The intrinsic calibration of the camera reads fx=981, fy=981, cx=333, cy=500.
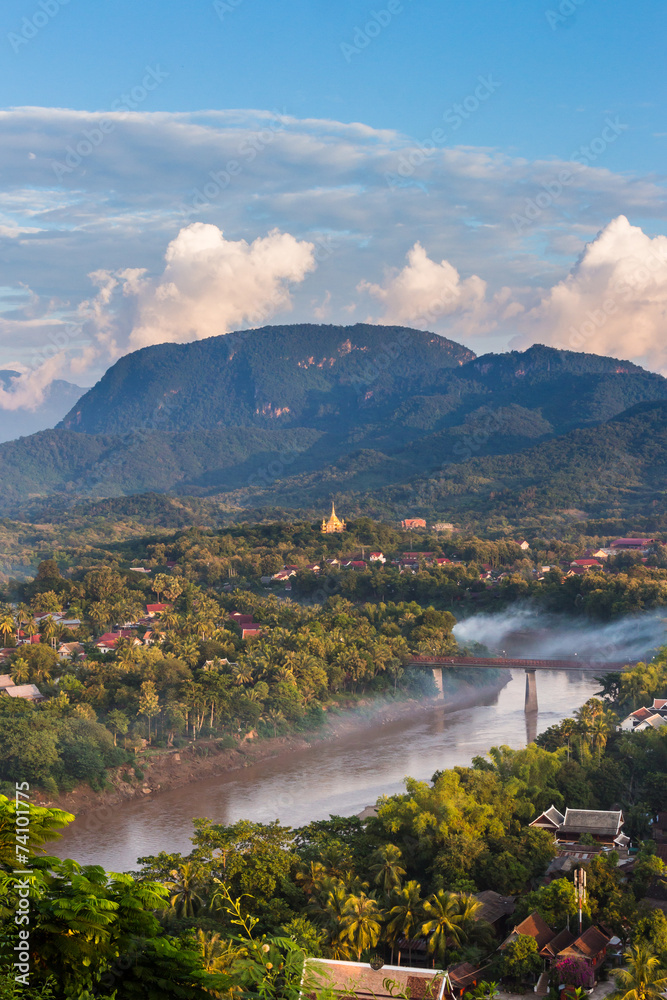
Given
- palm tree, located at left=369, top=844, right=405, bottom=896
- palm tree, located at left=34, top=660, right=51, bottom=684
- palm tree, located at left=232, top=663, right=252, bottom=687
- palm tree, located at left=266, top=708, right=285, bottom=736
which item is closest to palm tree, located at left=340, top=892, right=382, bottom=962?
palm tree, located at left=369, top=844, right=405, bottom=896

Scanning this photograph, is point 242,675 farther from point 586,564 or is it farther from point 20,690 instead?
point 586,564

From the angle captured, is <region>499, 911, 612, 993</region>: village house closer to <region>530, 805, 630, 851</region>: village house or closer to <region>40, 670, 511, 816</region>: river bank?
<region>530, 805, 630, 851</region>: village house

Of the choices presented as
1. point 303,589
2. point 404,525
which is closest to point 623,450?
point 404,525

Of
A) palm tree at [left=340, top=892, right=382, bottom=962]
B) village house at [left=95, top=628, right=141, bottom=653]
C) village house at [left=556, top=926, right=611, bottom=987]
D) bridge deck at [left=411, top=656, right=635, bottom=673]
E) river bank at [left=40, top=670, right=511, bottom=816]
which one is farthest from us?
village house at [left=95, top=628, right=141, bottom=653]

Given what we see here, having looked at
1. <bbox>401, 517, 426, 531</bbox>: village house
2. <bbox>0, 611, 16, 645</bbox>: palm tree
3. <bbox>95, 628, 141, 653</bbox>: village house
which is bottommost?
<bbox>95, 628, 141, 653</bbox>: village house

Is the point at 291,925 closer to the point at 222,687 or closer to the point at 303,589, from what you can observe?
the point at 222,687

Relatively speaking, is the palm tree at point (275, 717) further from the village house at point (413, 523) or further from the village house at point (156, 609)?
the village house at point (413, 523)

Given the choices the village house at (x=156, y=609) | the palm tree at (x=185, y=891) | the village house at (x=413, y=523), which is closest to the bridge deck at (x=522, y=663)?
the village house at (x=156, y=609)
